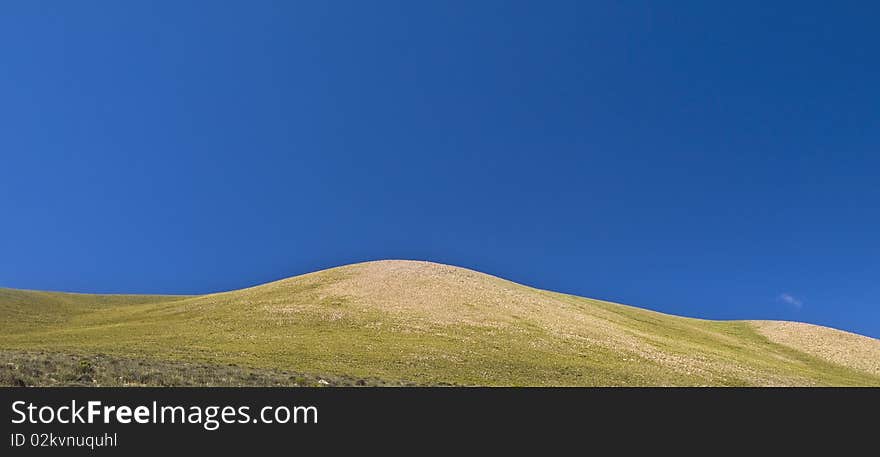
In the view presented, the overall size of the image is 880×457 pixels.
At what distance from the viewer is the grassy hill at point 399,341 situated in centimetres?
2783

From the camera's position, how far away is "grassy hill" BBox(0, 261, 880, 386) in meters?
27.8

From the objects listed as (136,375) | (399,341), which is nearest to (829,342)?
(399,341)

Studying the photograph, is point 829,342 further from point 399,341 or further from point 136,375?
point 136,375

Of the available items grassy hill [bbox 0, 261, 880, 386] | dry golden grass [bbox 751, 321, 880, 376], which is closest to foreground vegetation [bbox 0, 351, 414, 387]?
grassy hill [bbox 0, 261, 880, 386]

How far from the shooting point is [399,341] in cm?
3928

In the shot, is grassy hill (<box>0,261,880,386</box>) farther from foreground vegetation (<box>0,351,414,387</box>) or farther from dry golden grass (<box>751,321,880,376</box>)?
dry golden grass (<box>751,321,880,376</box>)

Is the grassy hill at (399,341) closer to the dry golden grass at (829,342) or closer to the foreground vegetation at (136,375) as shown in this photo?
the foreground vegetation at (136,375)

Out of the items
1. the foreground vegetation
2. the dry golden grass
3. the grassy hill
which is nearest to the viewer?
the foreground vegetation

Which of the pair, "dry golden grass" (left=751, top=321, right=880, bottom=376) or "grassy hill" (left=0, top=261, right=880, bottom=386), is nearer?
"grassy hill" (left=0, top=261, right=880, bottom=386)

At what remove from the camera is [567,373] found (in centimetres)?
3297
